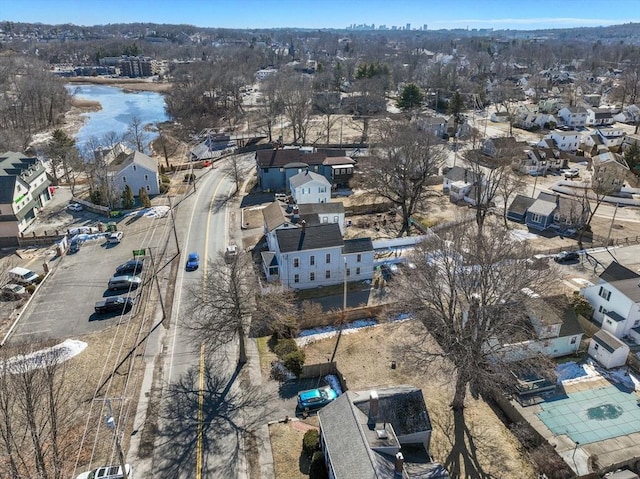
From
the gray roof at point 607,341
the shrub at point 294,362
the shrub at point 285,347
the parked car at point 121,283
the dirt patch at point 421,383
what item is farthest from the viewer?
the parked car at point 121,283

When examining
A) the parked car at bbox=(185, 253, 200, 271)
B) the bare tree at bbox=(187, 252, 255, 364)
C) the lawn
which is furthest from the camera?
the parked car at bbox=(185, 253, 200, 271)

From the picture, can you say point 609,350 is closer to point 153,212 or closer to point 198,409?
point 198,409

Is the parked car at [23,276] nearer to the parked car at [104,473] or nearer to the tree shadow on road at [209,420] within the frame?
the tree shadow on road at [209,420]

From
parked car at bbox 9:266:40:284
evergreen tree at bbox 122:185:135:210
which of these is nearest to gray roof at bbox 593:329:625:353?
parked car at bbox 9:266:40:284

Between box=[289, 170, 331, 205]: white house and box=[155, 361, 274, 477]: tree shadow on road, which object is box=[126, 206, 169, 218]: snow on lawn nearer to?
box=[289, 170, 331, 205]: white house

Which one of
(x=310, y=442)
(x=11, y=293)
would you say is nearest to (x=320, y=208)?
(x=310, y=442)

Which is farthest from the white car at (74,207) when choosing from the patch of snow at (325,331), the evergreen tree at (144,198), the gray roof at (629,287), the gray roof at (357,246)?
the gray roof at (629,287)

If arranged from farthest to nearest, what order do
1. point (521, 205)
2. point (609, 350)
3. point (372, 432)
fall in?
point (521, 205)
point (609, 350)
point (372, 432)
